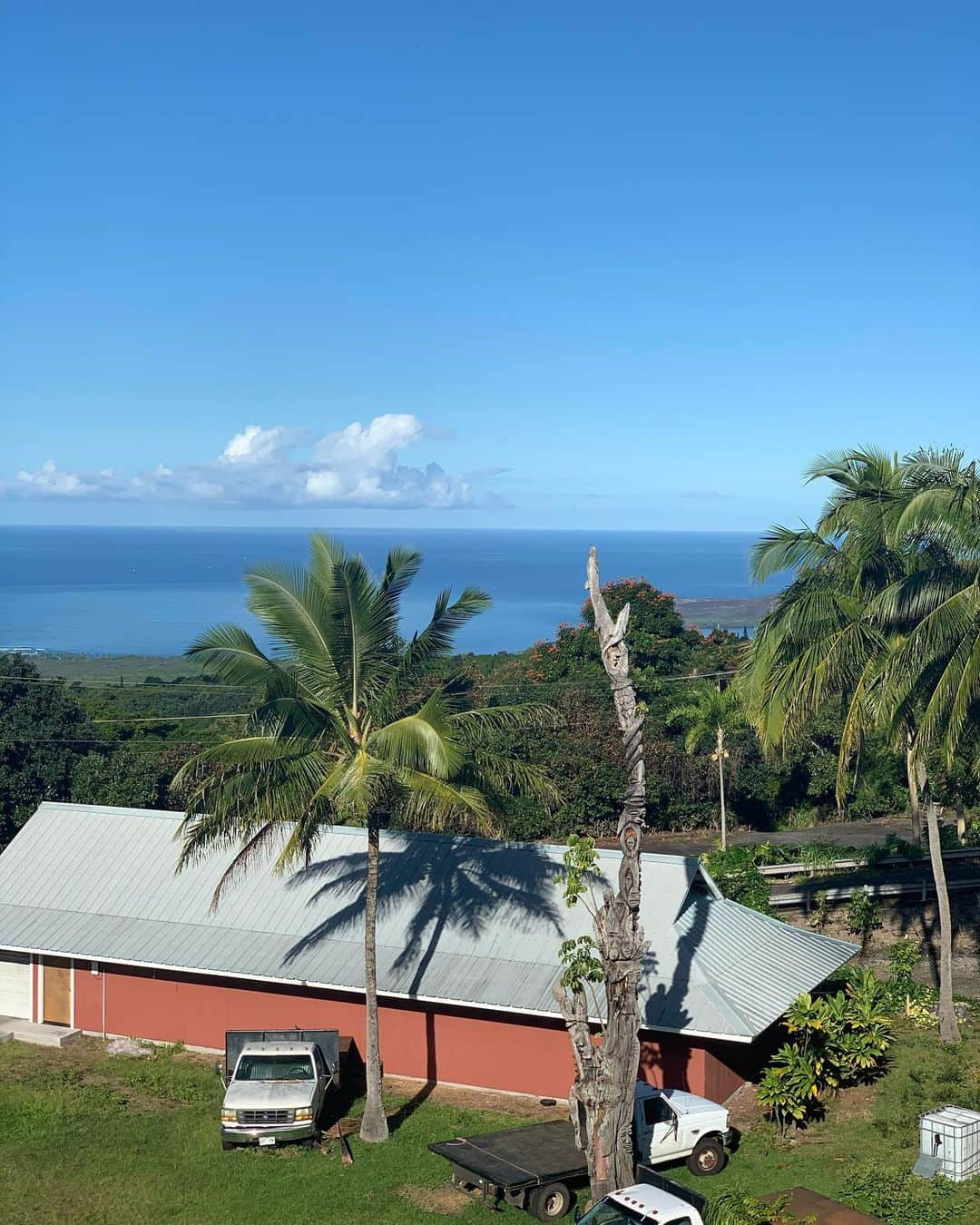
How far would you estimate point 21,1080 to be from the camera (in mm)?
21375

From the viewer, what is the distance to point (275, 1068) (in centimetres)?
1947

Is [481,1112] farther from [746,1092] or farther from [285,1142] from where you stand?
[746,1092]

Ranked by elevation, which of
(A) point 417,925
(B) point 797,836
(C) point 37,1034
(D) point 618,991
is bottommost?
(B) point 797,836

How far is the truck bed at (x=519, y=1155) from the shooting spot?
1622 cm

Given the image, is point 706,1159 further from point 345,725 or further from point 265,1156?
point 345,725

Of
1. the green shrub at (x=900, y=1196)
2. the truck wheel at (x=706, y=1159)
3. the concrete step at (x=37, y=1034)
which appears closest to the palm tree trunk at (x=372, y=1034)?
the truck wheel at (x=706, y=1159)

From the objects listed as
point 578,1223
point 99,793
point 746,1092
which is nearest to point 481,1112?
point 746,1092

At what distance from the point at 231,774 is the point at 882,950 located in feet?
55.3

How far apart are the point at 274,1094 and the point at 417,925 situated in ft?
13.7

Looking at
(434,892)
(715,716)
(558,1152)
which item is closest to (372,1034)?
(558,1152)

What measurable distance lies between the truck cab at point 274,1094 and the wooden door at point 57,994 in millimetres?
5948

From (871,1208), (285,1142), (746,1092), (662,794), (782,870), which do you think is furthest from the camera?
(662,794)

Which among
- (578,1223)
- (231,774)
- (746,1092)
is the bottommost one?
(746,1092)

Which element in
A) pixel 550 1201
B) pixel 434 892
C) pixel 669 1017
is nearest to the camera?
pixel 550 1201
